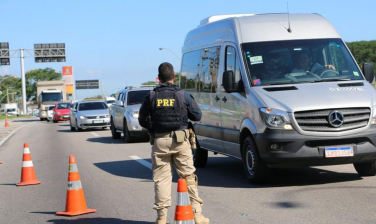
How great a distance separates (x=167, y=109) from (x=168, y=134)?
266 mm

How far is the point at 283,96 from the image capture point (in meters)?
9.29

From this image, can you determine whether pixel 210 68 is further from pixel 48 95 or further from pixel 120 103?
pixel 48 95

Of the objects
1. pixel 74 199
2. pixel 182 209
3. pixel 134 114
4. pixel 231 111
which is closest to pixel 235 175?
pixel 231 111

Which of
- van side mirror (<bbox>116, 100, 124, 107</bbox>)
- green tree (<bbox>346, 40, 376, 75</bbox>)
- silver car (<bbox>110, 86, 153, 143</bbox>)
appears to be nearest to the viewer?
silver car (<bbox>110, 86, 153, 143</bbox>)

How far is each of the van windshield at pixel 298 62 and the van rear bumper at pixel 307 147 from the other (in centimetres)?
116

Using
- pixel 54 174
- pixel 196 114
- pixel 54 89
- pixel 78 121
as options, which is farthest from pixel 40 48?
pixel 196 114

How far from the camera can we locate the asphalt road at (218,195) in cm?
758

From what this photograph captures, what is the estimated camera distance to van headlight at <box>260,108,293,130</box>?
9.05 metres

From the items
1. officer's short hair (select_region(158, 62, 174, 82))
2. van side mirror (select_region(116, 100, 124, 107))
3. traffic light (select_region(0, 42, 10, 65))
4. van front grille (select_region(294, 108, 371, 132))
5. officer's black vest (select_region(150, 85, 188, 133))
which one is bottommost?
van side mirror (select_region(116, 100, 124, 107))

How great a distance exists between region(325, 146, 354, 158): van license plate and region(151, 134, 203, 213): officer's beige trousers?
3.05 m

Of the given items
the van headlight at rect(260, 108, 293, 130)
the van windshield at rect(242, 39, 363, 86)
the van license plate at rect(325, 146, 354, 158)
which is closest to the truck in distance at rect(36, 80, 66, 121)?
the van windshield at rect(242, 39, 363, 86)

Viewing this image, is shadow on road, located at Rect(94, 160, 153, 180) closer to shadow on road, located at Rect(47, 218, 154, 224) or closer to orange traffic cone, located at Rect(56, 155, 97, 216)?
orange traffic cone, located at Rect(56, 155, 97, 216)

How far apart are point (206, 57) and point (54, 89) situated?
2069 inches

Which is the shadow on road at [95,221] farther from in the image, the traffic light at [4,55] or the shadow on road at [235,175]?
the traffic light at [4,55]
